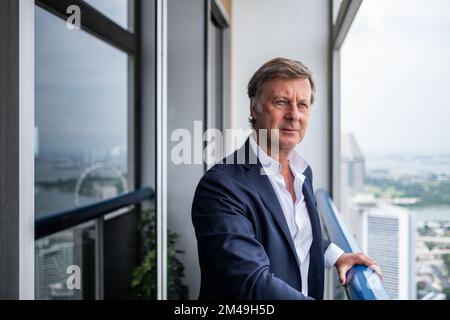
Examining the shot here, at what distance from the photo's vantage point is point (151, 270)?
6.63 ft

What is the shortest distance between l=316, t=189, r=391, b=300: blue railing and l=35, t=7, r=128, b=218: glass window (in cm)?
171

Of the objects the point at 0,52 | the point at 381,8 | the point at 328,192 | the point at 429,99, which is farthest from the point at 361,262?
the point at 0,52

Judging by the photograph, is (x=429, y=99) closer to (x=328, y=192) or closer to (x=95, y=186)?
(x=328, y=192)

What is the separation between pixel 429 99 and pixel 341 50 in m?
0.27

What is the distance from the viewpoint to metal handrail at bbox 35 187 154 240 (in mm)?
1642

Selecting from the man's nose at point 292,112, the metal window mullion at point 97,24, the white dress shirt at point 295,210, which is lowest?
the white dress shirt at point 295,210

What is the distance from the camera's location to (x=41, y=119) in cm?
258

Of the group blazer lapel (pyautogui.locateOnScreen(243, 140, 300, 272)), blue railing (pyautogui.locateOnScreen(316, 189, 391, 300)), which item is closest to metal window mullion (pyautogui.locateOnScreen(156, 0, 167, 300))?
blue railing (pyautogui.locateOnScreen(316, 189, 391, 300))

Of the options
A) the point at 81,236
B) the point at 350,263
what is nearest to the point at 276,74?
the point at 350,263

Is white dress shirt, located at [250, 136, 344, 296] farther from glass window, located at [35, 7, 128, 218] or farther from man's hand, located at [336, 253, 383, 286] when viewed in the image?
glass window, located at [35, 7, 128, 218]

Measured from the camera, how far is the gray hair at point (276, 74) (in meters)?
0.95

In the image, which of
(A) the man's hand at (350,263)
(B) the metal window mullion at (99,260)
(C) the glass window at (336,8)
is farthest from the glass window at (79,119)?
(A) the man's hand at (350,263)

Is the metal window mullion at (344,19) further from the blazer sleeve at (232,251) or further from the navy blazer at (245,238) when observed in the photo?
the blazer sleeve at (232,251)

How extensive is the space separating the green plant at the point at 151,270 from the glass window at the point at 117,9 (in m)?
1.00
